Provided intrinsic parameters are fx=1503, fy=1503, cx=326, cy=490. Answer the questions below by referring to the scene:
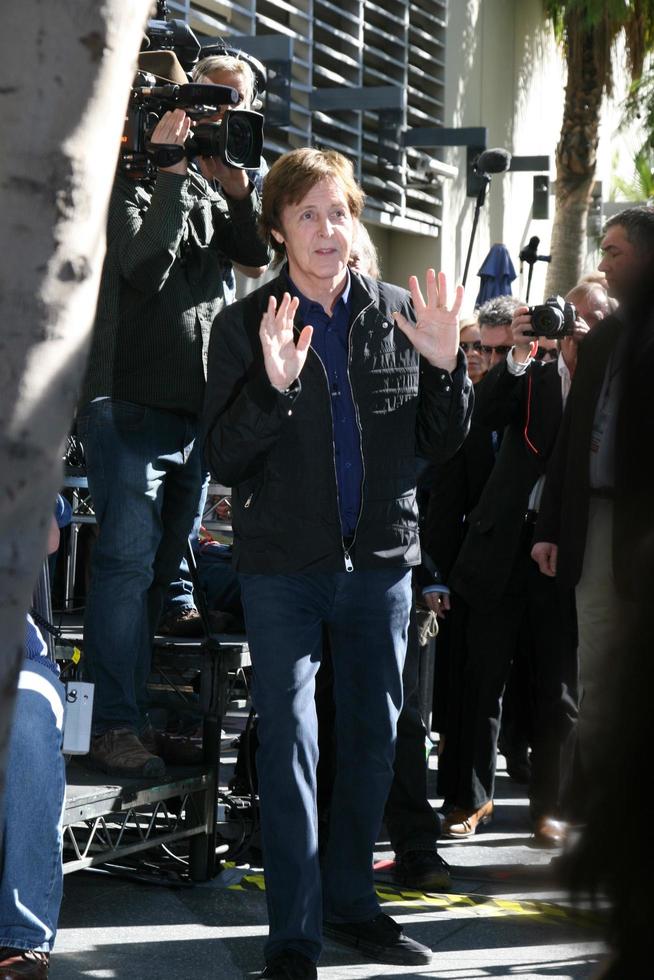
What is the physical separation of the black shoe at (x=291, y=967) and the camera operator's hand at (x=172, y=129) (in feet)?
7.69

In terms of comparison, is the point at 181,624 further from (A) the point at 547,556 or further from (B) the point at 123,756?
(A) the point at 547,556

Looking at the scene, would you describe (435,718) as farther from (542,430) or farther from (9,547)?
(9,547)

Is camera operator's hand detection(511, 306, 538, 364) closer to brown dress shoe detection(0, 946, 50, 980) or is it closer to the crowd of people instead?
the crowd of people

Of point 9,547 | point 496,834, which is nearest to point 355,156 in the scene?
point 496,834

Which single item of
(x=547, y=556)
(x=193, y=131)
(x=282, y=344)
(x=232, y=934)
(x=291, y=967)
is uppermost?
(x=193, y=131)

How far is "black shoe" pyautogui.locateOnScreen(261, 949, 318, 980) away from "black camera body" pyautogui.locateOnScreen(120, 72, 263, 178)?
7.71 ft

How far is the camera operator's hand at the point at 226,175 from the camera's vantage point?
485 cm

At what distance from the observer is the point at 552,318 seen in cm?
566

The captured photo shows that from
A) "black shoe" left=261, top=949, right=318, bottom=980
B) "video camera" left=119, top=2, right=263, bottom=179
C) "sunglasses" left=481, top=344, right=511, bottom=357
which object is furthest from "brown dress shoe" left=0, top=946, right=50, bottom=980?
"sunglasses" left=481, top=344, right=511, bottom=357

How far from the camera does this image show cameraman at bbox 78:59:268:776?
4.69m

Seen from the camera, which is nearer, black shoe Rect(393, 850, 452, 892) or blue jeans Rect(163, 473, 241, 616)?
black shoe Rect(393, 850, 452, 892)

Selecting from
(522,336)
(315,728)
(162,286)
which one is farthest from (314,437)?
(522,336)

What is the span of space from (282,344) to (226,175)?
107cm

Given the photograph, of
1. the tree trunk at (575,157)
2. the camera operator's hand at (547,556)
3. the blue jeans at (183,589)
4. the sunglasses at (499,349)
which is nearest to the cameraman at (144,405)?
the blue jeans at (183,589)
